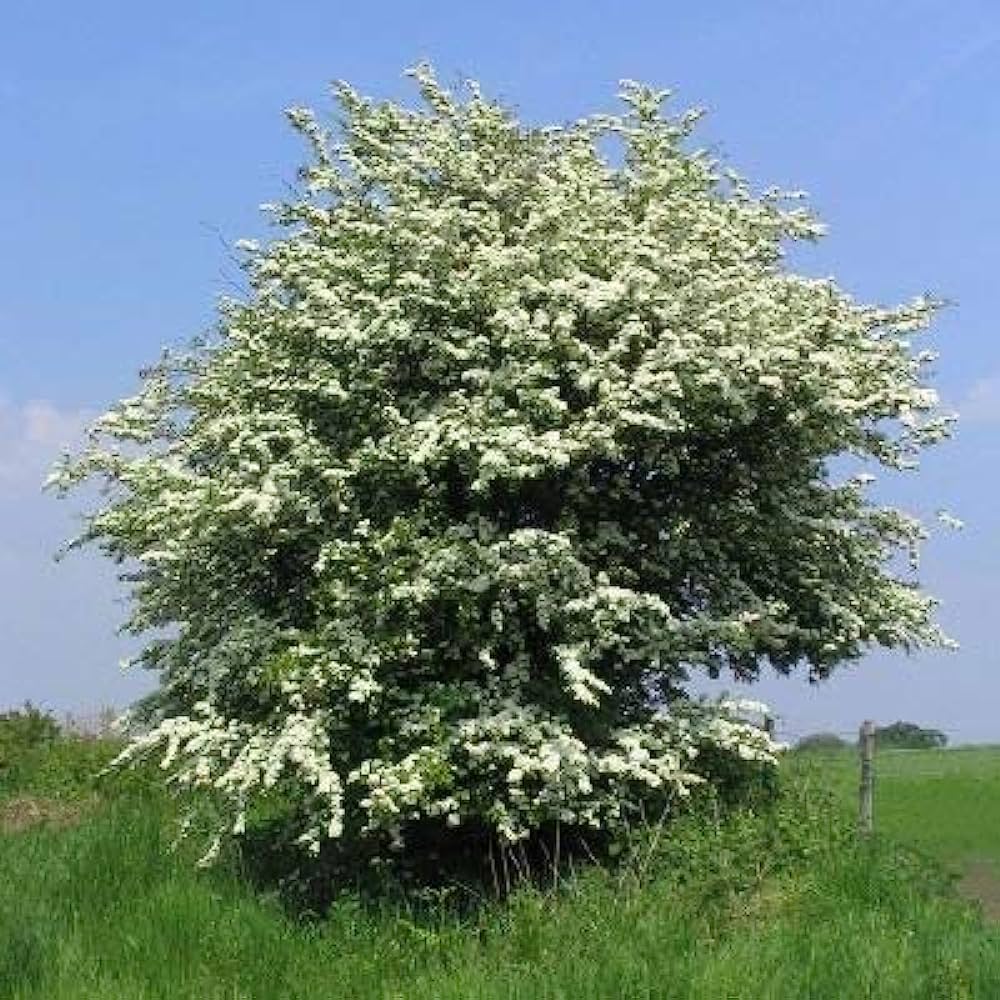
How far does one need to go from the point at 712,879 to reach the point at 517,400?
211 inches

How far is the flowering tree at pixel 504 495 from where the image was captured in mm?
17688

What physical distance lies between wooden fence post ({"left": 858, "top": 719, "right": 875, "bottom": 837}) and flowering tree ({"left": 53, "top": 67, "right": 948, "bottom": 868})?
1.34 m

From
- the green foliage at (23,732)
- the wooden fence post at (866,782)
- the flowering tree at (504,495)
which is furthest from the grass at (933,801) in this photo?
the green foliage at (23,732)

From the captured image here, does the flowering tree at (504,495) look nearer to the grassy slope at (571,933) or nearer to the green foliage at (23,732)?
the grassy slope at (571,933)

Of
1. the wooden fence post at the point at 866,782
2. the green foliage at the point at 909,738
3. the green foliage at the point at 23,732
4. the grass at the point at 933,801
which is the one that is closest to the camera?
the wooden fence post at the point at 866,782

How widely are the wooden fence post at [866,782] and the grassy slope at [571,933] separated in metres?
0.90

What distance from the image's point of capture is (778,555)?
69.0 ft

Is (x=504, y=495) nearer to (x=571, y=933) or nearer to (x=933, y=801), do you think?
(x=571, y=933)

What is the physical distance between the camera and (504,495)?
755 inches

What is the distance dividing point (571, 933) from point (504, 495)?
599cm

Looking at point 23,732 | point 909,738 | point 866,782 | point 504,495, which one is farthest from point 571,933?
point 909,738

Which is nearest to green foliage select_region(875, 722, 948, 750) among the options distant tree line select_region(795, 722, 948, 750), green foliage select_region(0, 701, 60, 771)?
distant tree line select_region(795, 722, 948, 750)

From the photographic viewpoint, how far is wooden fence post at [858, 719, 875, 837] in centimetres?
1939

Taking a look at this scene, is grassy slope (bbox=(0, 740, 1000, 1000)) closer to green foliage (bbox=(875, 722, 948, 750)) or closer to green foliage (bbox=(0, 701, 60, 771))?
green foliage (bbox=(0, 701, 60, 771))
